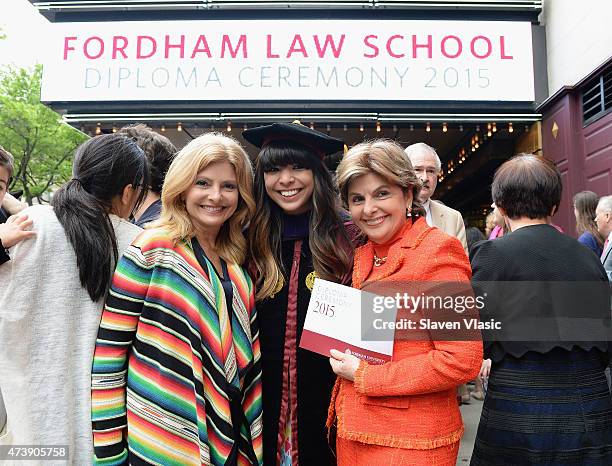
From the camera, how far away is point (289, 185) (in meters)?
2.14

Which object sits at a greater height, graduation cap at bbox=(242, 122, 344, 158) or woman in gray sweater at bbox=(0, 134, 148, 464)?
graduation cap at bbox=(242, 122, 344, 158)

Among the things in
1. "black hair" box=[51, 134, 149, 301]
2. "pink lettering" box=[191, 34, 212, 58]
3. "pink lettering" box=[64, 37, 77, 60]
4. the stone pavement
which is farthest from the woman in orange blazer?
"pink lettering" box=[64, 37, 77, 60]

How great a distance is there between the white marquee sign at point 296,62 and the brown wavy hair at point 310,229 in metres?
4.97

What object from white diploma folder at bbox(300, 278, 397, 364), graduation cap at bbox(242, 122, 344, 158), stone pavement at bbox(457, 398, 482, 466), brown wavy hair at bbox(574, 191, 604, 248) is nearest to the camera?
white diploma folder at bbox(300, 278, 397, 364)

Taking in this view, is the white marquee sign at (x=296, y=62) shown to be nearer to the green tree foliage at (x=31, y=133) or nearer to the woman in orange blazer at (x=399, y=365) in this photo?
the woman in orange blazer at (x=399, y=365)

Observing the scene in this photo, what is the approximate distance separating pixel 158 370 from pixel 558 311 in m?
1.58

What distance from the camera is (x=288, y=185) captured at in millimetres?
2137

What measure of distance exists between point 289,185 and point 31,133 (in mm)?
18809

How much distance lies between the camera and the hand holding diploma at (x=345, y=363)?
1.62 m

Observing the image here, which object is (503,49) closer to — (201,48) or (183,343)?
(201,48)

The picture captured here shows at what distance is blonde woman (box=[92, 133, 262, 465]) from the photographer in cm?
160

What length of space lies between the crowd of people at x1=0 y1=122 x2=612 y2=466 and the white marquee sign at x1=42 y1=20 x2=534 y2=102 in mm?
4987

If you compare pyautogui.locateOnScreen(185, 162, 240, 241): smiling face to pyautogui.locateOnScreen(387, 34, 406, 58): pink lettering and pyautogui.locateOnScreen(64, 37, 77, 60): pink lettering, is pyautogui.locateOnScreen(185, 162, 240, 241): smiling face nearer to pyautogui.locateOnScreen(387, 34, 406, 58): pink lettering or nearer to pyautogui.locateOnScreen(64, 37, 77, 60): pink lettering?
pyautogui.locateOnScreen(387, 34, 406, 58): pink lettering

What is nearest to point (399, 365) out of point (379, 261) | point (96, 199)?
point (379, 261)
